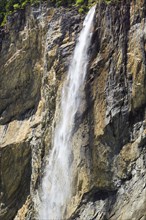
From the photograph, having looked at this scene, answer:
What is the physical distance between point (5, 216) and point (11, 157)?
3724 mm

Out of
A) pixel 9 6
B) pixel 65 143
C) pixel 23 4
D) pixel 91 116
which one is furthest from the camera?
pixel 9 6

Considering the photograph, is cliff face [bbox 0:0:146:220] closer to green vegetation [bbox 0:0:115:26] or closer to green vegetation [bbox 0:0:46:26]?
green vegetation [bbox 0:0:115:26]

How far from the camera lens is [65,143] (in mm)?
27078

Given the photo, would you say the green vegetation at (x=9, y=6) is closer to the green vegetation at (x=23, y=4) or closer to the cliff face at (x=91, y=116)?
the green vegetation at (x=23, y=4)

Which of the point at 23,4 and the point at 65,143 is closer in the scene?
the point at 65,143

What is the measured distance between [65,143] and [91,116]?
7.78ft

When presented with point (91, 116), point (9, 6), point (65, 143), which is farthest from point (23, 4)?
point (91, 116)

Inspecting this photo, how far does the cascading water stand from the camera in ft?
87.4

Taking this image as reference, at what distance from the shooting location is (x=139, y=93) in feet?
78.6

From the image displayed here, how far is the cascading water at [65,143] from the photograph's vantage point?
26.6 metres

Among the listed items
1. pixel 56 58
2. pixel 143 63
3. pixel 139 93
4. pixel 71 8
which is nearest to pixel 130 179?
pixel 139 93

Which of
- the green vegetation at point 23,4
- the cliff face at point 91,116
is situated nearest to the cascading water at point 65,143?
the cliff face at point 91,116

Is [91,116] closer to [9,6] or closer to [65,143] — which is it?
[65,143]

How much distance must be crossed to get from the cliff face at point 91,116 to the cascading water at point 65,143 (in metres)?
0.55
